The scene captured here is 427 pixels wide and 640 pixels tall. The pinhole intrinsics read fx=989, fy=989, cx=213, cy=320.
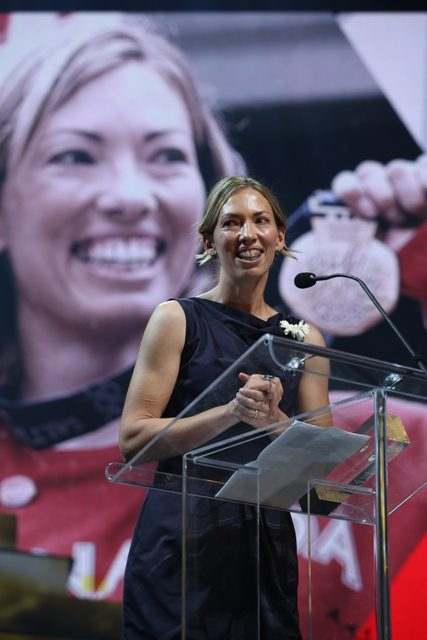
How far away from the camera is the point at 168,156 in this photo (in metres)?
3.80

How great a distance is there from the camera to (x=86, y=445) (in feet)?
11.7

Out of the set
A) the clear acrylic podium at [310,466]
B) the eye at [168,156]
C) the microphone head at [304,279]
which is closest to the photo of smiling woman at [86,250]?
the eye at [168,156]

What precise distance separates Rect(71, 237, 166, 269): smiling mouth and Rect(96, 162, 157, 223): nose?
9cm

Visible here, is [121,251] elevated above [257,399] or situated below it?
above

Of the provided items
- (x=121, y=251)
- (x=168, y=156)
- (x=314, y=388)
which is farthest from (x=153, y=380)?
(x=168, y=156)

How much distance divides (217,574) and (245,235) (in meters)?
0.73

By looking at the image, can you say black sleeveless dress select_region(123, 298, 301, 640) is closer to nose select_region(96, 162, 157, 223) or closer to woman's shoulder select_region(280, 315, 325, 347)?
woman's shoulder select_region(280, 315, 325, 347)

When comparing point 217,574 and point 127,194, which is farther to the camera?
point 127,194

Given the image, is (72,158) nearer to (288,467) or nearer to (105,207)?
(105,207)

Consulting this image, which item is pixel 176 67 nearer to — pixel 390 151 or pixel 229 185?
pixel 390 151

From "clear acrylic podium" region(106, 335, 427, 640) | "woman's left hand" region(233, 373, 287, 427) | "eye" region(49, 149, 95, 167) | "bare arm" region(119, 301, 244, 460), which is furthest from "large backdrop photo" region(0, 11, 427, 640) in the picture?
"woman's left hand" region(233, 373, 287, 427)

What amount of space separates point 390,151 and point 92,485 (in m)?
1.73

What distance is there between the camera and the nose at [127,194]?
147 inches

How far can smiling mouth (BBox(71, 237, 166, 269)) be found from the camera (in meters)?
3.70
